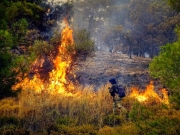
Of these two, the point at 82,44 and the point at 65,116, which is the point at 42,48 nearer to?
the point at 82,44

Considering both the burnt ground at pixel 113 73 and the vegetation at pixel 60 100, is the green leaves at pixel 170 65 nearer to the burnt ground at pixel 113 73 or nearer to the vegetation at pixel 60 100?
the vegetation at pixel 60 100

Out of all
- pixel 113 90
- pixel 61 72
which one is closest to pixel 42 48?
pixel 61 72

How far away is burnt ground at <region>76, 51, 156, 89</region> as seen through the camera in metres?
19.2

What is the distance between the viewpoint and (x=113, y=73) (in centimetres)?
2095

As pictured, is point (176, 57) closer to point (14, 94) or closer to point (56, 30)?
point (14, 94)

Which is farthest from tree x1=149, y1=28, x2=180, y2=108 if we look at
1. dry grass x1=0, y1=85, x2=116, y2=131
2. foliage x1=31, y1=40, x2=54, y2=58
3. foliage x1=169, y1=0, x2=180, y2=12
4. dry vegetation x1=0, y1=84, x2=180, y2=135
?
foliage x1=31, y1=40, x2=54, y2=58

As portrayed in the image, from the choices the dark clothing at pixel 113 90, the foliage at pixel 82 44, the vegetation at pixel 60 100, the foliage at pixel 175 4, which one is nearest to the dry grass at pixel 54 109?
the vegetation at pixel 60 100

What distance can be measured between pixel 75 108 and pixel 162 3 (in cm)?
2476

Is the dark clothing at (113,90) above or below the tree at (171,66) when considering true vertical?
below

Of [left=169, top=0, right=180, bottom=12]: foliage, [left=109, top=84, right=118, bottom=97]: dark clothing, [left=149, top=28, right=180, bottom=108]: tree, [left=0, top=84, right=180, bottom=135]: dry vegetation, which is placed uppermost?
[left=169, top=0, right=180, bottom=12]: foliage

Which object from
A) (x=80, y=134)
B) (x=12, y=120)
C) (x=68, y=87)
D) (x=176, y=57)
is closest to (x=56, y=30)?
(x=68, y=87)

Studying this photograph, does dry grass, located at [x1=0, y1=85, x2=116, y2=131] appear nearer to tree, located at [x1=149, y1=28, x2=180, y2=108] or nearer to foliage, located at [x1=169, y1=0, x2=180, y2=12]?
tree, located at [x1=149, y1=28, x2=180, y2=108]

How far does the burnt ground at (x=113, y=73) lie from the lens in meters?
19.2

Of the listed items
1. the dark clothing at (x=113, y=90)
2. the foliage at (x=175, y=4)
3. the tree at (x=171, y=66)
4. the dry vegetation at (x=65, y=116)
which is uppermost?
the foliage at (x=175, y=4)
